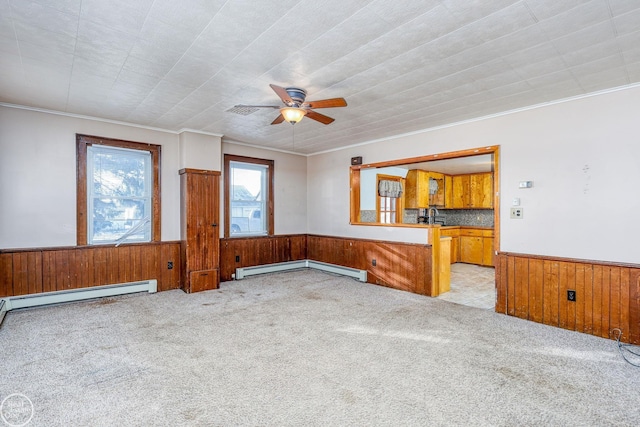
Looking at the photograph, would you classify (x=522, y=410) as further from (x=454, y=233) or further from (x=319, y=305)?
(x=454, y=233)

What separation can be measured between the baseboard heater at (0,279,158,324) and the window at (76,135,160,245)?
68cm

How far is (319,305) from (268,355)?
159cm

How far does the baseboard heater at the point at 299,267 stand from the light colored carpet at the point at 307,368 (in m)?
1.76

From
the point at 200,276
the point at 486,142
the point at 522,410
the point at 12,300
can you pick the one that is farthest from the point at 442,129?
the point at 12,300

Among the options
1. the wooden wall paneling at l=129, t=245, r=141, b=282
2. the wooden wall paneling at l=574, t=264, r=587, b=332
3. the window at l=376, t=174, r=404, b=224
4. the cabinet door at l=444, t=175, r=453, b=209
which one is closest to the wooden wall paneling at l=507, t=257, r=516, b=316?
the wooden wall paneling at l=574, t=264, r=587, b=332

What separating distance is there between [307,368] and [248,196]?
438 cm

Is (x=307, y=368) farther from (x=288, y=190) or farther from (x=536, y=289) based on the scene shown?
(x=288, y=190)

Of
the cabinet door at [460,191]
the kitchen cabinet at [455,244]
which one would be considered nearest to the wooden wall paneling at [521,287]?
the kitchen cabinet at [455,244]

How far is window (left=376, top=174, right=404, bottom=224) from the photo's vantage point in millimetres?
7704

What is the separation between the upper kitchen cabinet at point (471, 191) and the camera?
8.08 meters

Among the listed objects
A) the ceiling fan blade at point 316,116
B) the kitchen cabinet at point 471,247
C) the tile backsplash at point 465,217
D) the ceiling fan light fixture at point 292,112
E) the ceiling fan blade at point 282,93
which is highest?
the ceiling fan blade at point 282,93

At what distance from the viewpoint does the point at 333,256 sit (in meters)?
6.71

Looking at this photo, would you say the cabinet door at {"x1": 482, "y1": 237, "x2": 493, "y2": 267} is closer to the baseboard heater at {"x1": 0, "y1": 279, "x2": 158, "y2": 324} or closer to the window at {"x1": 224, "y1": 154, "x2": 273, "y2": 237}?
the window at {"x1": 224, "y1": 154, "x2": 273, "y2": 237}

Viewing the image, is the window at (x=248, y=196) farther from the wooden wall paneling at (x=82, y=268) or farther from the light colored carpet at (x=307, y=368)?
the light colored carpet at (x=307, y=368)
